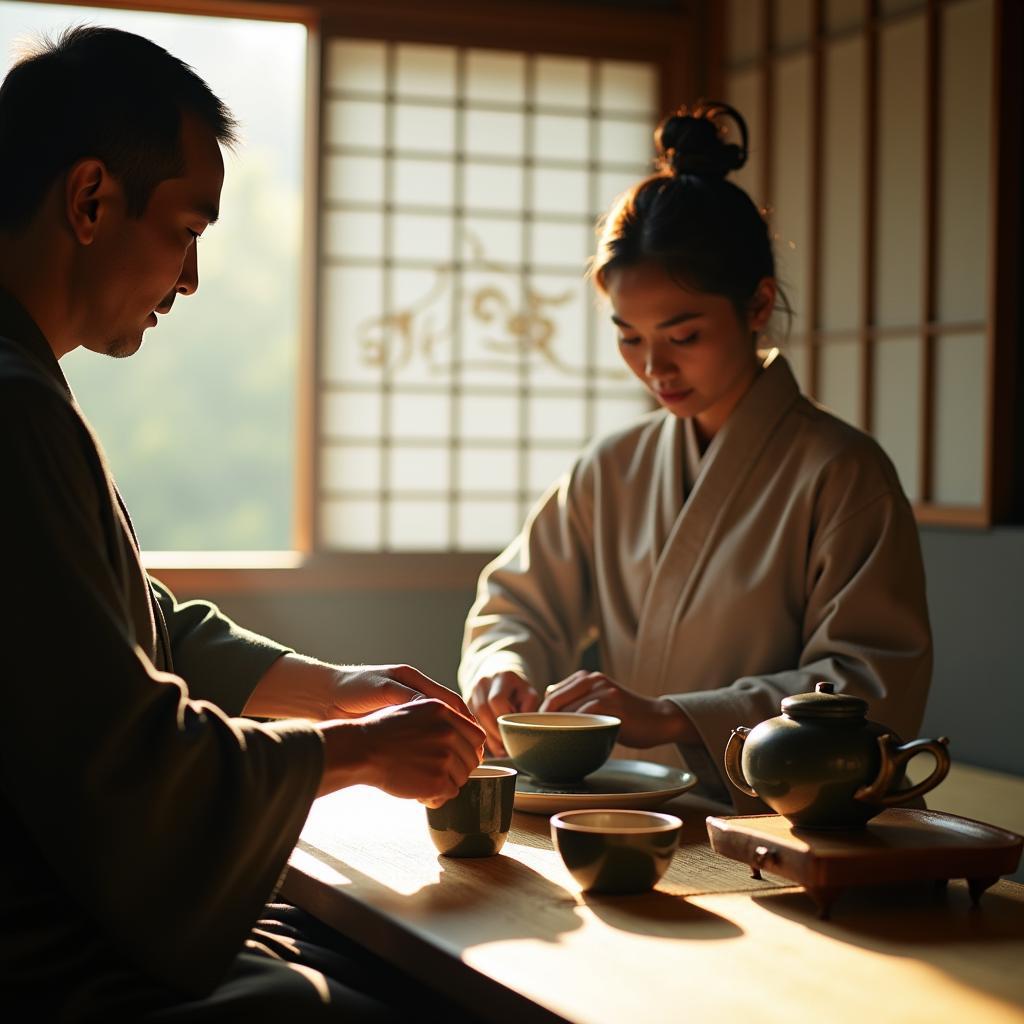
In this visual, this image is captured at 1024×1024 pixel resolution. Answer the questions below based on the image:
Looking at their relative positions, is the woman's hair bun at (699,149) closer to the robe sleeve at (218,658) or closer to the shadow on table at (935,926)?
the robe sleeve at (218,658)

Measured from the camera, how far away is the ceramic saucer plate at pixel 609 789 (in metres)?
1.74

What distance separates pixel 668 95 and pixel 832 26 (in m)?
0.68

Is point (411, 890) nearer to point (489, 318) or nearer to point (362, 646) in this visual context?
point (362, 646)

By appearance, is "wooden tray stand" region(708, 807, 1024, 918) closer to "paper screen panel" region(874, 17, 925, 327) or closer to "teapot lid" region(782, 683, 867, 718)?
"teapot lid" region(782, 683, 867, 718)

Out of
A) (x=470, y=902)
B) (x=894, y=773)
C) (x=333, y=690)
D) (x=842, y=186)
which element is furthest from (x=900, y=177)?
(x=470, y=902)

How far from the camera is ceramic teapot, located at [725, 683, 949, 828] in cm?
141

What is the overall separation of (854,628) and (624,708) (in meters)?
0.42

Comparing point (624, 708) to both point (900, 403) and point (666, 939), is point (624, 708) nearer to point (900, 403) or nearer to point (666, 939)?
point (666, 939)

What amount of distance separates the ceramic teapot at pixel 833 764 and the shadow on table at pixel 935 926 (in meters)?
0.09

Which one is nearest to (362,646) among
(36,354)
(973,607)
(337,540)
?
(337,540)

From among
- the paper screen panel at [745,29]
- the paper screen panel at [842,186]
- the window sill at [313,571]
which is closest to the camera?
the paper screen panel at [842,186]

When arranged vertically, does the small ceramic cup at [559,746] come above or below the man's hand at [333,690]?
below

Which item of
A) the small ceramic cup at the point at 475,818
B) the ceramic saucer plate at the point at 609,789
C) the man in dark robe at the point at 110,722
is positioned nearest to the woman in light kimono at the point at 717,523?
the ceramic saucer plate at the point at 609,789

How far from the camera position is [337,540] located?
4.69m
